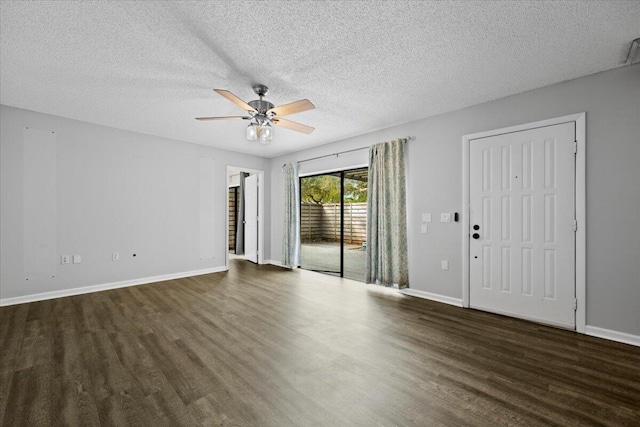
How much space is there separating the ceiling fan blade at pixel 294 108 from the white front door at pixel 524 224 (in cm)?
230

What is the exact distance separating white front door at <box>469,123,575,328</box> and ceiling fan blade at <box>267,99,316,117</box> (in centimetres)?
230

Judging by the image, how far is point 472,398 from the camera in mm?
1863

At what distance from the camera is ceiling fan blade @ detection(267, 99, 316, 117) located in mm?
2773

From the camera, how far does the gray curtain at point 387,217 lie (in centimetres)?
434

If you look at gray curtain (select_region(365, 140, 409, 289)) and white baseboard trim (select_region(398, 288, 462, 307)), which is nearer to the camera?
white baseboard trim (select_region(398, 288, 462, 307))

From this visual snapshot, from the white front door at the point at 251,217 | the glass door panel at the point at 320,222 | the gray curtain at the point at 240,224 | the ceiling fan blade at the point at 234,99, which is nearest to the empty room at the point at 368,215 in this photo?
the ceiling fan blade at the point at 234,99

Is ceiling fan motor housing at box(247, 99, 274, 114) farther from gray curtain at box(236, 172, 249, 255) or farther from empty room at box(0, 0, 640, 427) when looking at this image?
gray curtain at box(236, 172, 249, 255)

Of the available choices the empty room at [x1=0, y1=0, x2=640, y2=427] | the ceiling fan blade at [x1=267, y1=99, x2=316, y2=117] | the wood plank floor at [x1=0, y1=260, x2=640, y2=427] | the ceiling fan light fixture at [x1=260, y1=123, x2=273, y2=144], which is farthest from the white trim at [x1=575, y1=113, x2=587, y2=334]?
the ceiling fan light fixture at [x1=260, y1=123, x2=273, y2=144]

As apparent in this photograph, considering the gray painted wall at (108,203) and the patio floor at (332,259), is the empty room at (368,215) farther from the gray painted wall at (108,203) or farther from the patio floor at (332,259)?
the patio floor at (332,259)

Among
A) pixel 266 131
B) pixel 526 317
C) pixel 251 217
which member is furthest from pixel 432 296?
pixel 251 217

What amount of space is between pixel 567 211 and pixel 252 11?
3596 millimetres

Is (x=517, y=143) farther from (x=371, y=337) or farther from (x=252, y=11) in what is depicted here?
(x=252, y=11)

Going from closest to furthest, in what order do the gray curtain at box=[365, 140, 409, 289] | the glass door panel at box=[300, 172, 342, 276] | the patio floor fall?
the gray curtain at box=[365, 140, 409, 289]
the patio floor
the glass door panel at box=[300, 172, 342, 276]

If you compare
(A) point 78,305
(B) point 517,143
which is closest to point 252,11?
(B) point 517,143
